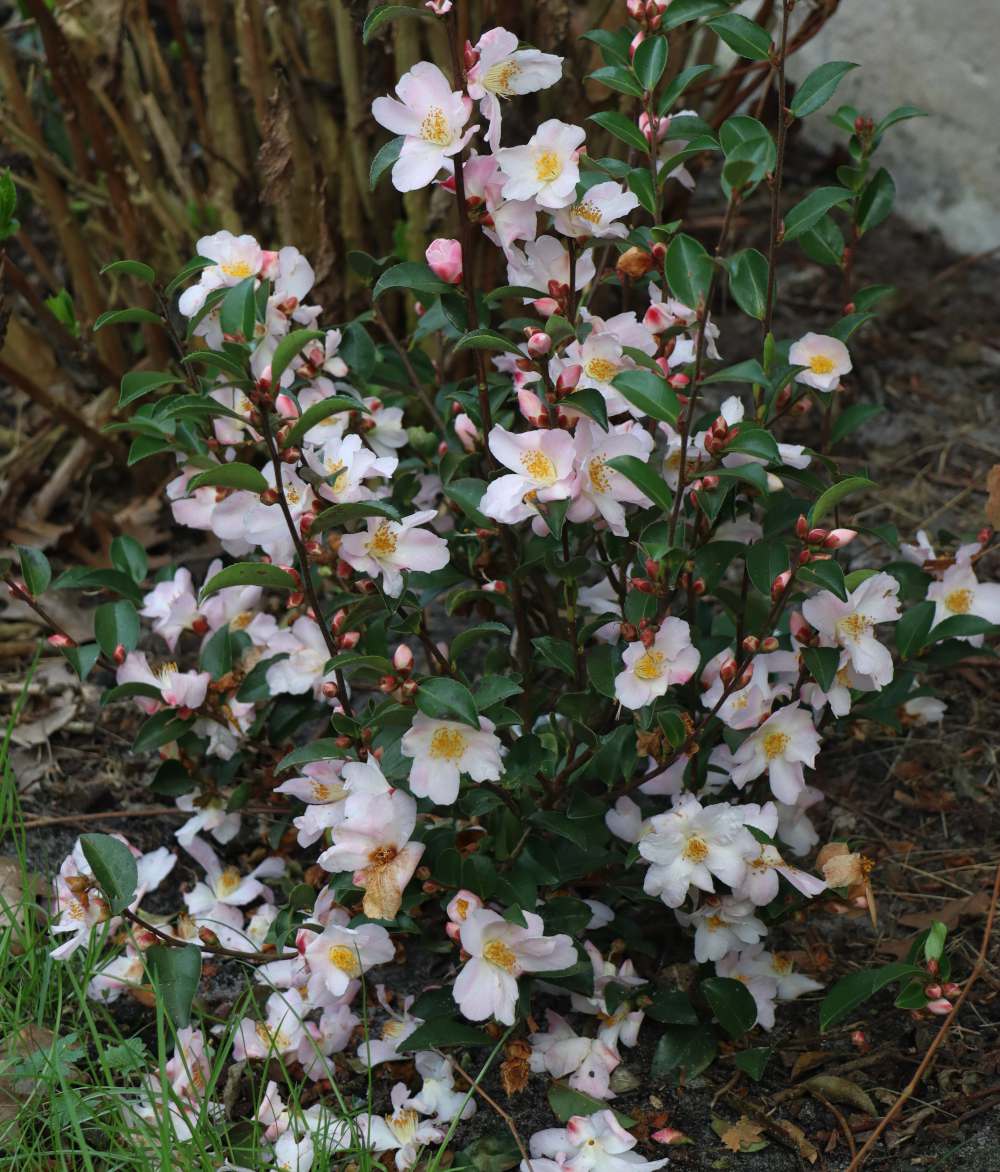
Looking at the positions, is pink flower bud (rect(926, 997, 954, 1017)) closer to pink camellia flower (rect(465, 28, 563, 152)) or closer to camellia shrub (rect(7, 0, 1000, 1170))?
camellia shrub (rect(7, 0, 1000, 1170))

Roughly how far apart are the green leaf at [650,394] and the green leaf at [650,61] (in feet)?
1.25

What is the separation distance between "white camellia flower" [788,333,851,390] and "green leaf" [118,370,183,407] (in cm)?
71

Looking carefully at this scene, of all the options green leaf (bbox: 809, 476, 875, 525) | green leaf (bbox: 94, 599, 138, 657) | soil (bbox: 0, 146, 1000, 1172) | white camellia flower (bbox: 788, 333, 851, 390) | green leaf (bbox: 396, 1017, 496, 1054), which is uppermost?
white camellia flower (bbox: 788, 333, 851, 390)

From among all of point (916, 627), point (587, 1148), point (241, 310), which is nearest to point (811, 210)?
point (916, 627)

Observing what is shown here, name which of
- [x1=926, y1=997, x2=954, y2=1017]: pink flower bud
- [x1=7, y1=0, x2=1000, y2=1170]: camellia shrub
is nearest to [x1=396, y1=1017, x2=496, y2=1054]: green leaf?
[x1=7, y1=0, x2=1000, y2=1170]: camellia shrub

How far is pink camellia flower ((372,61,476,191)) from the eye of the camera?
132 cm

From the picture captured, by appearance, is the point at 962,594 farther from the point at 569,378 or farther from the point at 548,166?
the point at 548,166

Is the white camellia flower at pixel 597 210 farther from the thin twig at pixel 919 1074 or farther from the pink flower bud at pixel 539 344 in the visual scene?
the thin twig at pixel 919 1074

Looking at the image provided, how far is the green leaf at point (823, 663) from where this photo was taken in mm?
1419

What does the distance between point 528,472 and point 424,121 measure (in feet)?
1.21

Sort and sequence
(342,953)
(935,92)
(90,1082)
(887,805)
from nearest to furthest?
(342,953) → (90,1082) → (887,805) → (935,92)

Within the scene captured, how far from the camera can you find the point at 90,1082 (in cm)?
160

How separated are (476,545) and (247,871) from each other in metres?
0.60

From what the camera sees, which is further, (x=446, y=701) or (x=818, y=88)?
(x=818, y=88)
